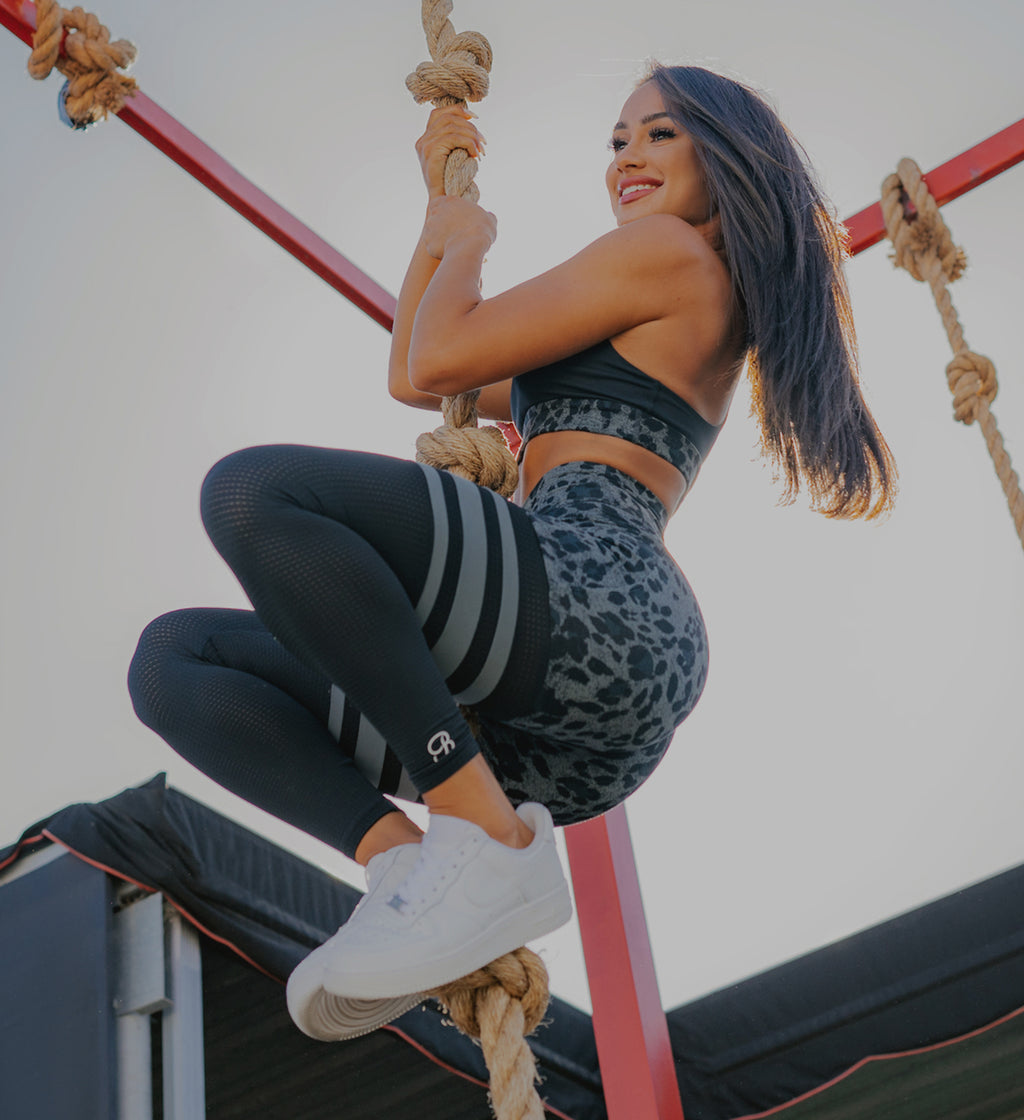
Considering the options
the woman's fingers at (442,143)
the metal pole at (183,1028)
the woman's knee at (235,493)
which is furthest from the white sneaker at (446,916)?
the metal pole at (183,1028)

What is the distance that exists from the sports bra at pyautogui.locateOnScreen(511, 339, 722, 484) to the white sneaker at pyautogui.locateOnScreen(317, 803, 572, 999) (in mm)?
447

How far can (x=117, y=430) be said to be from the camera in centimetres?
304

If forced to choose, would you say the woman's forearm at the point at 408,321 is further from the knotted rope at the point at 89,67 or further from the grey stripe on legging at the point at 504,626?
the knotted rope at the point at 89,67

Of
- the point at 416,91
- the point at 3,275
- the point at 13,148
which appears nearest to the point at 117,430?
the point at 3,275

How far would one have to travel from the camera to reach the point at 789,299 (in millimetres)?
1423

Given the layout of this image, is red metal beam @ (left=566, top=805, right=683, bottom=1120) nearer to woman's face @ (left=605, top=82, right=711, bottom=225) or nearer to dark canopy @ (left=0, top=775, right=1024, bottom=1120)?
dark canopy @ (left=0, top=775, right=1024, bottom=1120)

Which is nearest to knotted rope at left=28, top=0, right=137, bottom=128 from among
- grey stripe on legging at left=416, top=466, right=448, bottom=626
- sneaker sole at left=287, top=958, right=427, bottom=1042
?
grey stripe on legging at left=416, top=466, right=448, bottom=626

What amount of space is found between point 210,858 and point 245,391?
1324mm

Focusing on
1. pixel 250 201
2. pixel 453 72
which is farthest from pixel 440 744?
pixel 250 201

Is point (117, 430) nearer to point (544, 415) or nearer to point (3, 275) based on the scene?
point (3, 275)

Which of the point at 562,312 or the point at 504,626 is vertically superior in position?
the point at 562,312

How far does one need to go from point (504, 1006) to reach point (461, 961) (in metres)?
0.07

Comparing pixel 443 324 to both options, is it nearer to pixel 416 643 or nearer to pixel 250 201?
pixel 416 643

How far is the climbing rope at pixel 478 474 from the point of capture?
1.00 meters
